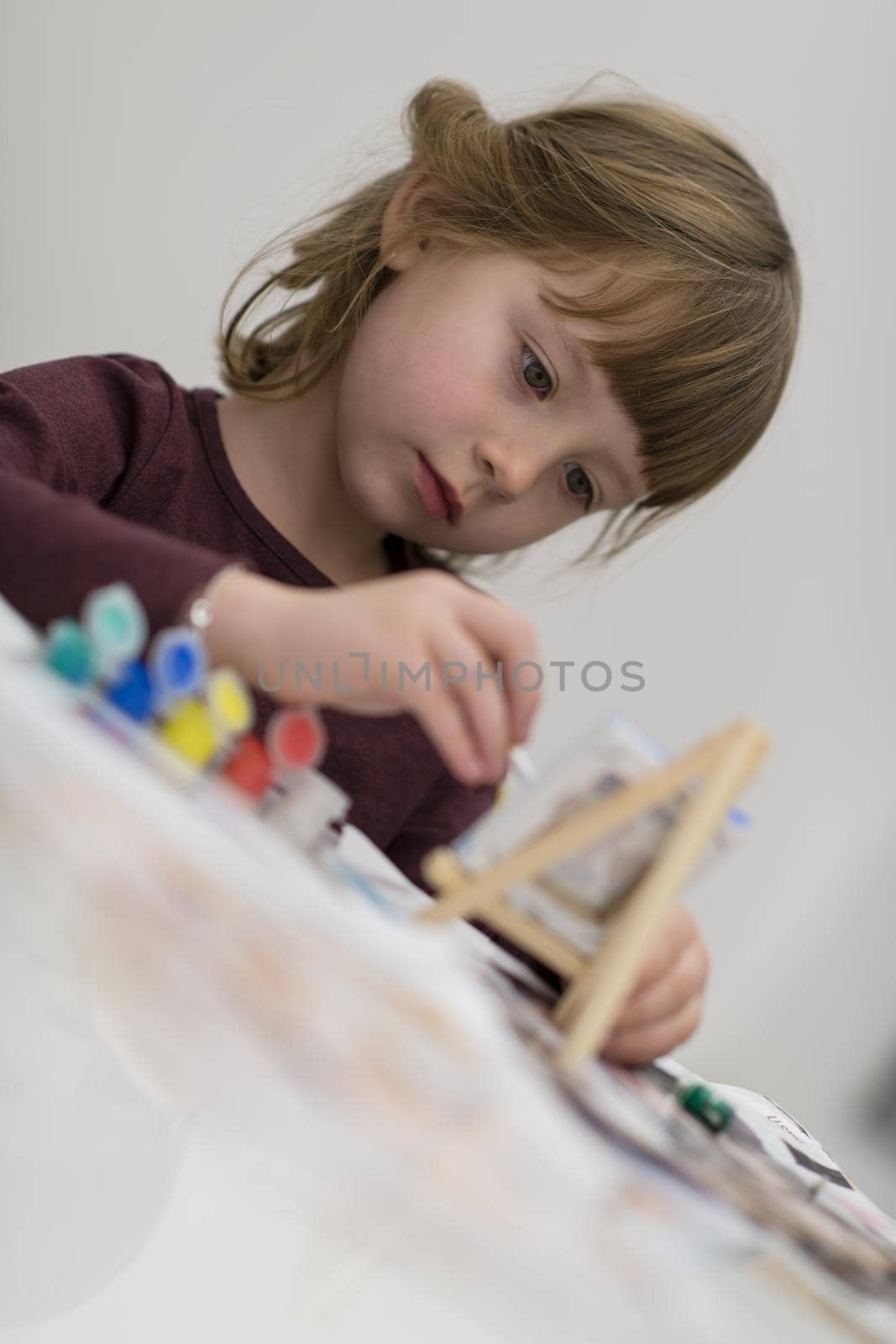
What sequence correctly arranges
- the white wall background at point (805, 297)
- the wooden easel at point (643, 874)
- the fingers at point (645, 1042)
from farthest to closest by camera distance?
1. the white wall background at point (805, 297)
2. the fingers at point (645, 1042)
3. the wooden easel at point (643, 874)

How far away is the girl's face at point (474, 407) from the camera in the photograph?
2.27 feet

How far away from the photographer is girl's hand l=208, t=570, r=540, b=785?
371 mm

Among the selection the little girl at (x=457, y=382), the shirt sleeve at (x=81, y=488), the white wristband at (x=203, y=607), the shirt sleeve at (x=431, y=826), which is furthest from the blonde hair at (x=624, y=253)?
the white wristband at (x=203, y=607)

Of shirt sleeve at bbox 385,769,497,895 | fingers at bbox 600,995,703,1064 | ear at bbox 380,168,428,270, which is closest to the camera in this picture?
fingers at bbox 600,995,703,1064

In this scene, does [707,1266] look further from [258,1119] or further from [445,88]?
[445,88]

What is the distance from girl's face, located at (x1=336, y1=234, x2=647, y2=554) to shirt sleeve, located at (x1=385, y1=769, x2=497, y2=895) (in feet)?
0.71

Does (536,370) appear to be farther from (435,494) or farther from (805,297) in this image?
(805,297)

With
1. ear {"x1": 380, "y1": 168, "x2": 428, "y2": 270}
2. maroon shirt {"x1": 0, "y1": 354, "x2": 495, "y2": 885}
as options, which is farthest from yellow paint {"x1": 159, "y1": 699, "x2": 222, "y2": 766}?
ear {"x1": 380, "y1": 168, "x2": 428, "y2": 270}

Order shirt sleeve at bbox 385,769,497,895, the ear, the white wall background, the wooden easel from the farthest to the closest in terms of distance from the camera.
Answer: the white wall background, shirt sleeve at bbox 385,769,497,895, the ear, the wooden easel

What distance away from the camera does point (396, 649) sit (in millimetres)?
371

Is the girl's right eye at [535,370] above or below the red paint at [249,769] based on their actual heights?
above

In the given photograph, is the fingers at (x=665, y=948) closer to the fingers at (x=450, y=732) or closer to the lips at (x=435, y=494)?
the fingers at (x=450, y=732)

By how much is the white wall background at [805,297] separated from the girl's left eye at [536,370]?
0.33 meters

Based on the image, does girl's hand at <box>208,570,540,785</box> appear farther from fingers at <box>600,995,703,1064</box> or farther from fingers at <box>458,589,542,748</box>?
fingers at <box>600,995,703,1064</box>
